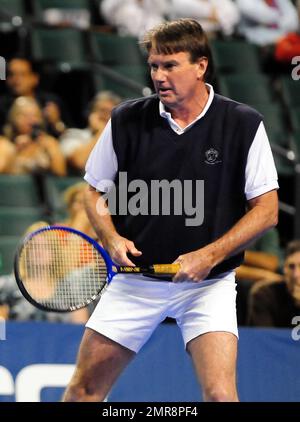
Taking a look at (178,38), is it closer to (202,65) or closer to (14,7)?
(202,65)

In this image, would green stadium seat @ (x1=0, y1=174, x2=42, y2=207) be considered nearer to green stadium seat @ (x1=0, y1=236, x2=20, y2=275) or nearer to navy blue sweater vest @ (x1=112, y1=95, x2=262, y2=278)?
green stadium seat @ (x1=0, y1=236, x2=20, y2=275)

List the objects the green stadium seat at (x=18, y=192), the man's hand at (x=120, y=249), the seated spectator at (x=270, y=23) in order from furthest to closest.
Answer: the seated spectator at (x=270, y=23), the green stadium seat at (x=18, y=192), the man's hand at (x=120, y=249)

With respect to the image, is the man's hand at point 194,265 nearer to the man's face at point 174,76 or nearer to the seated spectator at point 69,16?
the man's face at point 174,76

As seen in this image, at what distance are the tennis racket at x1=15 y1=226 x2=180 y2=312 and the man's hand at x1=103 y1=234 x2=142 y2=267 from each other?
143 mm

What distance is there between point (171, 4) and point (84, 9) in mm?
812

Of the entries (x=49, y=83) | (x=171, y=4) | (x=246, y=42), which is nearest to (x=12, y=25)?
(x=49, y=83)

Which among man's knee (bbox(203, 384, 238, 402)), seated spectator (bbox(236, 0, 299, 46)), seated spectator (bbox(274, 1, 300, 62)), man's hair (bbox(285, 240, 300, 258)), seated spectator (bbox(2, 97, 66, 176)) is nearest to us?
man's knee (bbox(203, 384, 238, 402))

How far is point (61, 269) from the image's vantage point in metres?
4.79

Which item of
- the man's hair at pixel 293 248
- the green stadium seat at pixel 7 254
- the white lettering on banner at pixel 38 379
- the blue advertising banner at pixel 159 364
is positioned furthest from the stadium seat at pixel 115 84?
the white lettering on banner at pixel 38 379

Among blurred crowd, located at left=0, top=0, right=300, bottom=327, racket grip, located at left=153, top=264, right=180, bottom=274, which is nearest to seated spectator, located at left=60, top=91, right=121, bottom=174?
blurred crowd, located at left=0, top=0, right=300, bottom=327

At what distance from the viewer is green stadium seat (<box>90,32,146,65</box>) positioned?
9281mm

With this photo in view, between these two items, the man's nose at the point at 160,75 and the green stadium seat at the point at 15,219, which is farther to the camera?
the green stadium seat at the point at 15,219

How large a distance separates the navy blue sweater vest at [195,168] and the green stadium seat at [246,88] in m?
4.74

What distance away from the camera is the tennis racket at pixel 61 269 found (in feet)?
14.5
